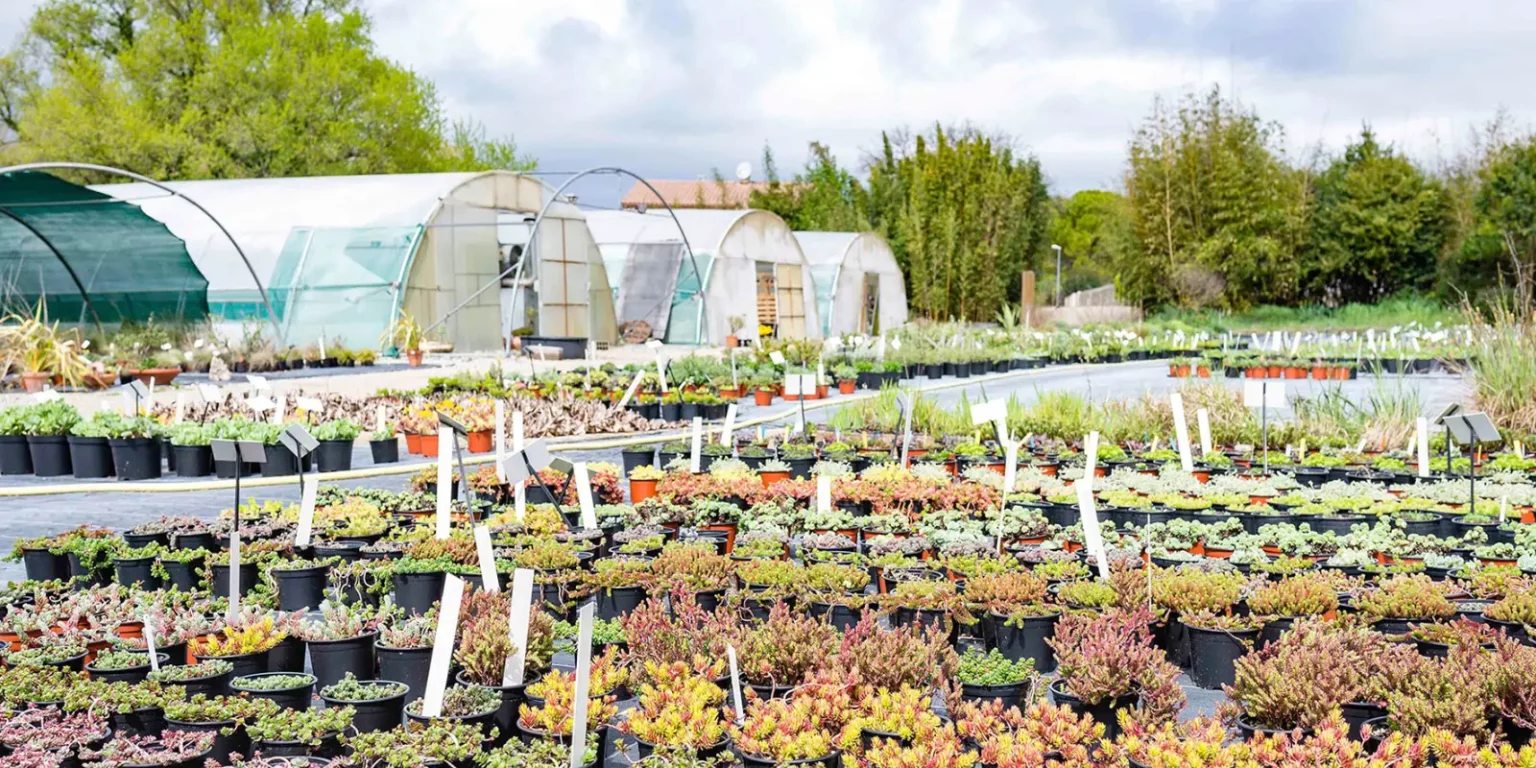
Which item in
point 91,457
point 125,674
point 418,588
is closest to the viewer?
point 125,674

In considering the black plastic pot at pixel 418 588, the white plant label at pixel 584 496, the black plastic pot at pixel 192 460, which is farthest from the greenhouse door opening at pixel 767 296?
the black plastic pot at pixel 418 588

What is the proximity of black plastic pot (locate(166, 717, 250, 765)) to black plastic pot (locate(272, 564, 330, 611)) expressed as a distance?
196 cm

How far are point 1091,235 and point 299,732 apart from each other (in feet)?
201

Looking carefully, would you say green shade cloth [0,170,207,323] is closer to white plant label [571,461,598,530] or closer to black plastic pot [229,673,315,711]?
white plant label [571,461,598,530]

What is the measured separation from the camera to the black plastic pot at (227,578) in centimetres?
573

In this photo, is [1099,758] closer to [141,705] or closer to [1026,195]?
[141,705]

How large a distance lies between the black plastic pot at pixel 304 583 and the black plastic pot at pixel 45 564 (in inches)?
41.3

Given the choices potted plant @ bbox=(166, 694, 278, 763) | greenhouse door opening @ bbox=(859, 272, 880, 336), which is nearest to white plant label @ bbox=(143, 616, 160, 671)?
potted plant @ bbox=(166, 694, 278, 763)

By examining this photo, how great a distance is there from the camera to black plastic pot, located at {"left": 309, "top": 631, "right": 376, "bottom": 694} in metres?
4.50

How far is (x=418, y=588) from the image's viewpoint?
5.45m

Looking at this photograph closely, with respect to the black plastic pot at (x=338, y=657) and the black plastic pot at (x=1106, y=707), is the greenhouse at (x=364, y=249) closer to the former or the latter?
the black plastic pot at (x=338, y=657)

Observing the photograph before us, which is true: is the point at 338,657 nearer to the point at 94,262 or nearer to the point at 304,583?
the point at 304,583

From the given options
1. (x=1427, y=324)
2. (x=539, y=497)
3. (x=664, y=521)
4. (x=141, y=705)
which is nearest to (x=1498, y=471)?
(x=664, y=521)

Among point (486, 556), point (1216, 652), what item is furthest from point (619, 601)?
point (1216, 652)
